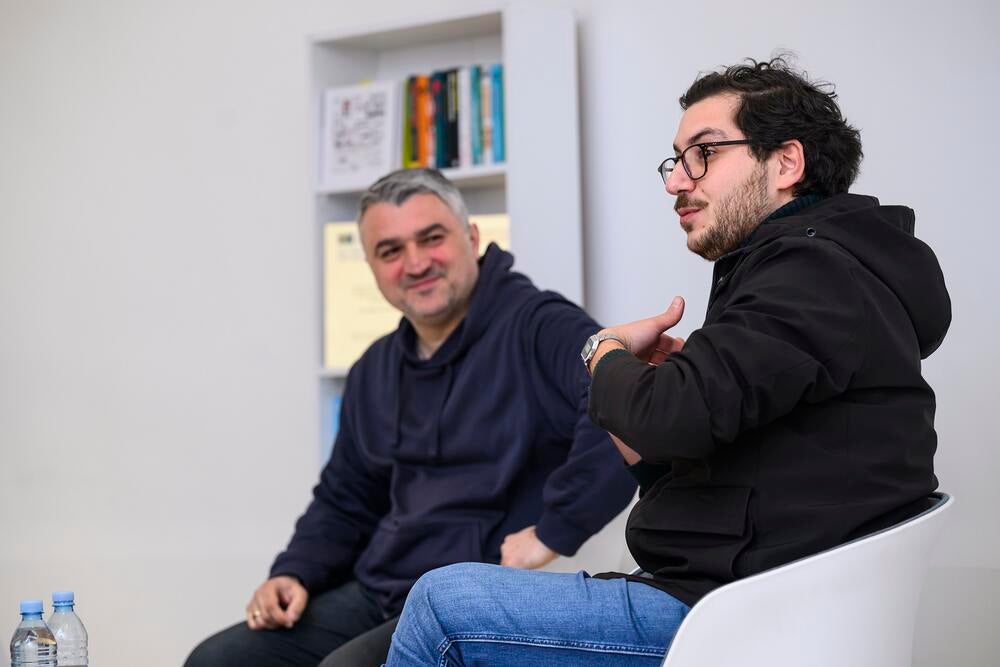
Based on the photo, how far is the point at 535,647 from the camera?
1211 millimetres

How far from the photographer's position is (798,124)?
55.8 inches

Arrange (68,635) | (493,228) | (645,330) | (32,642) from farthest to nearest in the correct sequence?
(493,228), (68,635), (32,642), (645,330)

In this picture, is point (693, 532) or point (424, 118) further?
point (424, 118)

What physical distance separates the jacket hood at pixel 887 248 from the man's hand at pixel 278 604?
A: 1.27 meters

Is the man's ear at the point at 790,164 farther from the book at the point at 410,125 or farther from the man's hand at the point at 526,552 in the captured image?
the book at the point at 410,125

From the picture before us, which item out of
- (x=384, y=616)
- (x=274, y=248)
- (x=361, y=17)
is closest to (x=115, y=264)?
(x=274, y=248)

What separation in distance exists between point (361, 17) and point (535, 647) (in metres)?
2.72

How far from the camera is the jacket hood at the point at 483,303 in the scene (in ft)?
7.29

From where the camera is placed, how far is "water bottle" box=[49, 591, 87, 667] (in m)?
1.79

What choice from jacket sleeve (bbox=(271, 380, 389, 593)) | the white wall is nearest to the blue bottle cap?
jacket sleeve (bbox=(271, 380, 389, 593))

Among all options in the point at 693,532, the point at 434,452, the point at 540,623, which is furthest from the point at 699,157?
the point at 434,452

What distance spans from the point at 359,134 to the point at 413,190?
830 millimetres

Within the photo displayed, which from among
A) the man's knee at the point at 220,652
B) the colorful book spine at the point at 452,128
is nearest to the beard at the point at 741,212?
the man's knee at the point at 220,652

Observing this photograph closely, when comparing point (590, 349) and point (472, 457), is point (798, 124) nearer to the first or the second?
point (590, 349)
